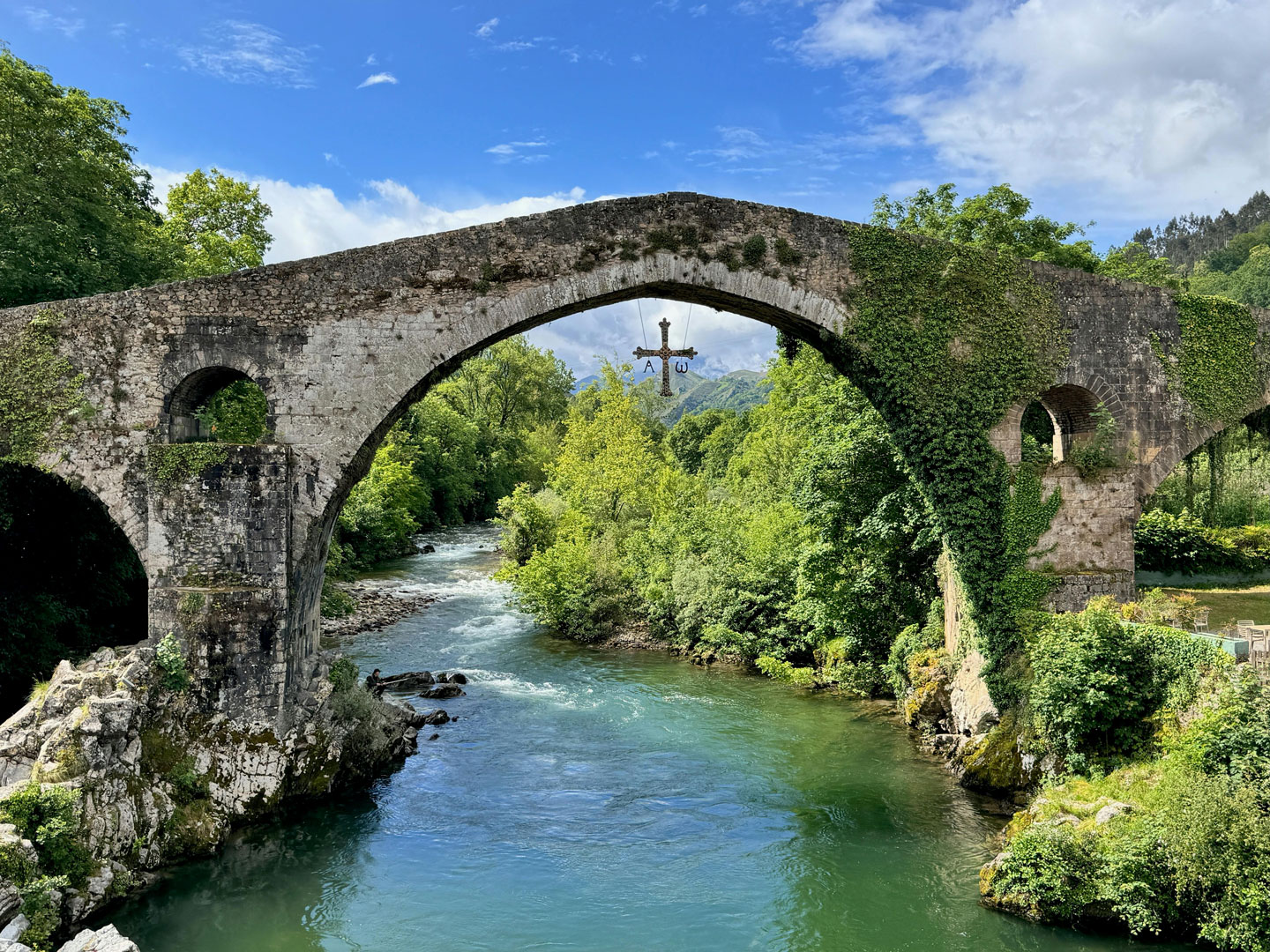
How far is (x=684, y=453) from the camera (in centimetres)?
4588

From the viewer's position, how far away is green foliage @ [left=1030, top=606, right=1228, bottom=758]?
9484 mm

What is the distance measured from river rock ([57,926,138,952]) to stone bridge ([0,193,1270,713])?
3498 mm

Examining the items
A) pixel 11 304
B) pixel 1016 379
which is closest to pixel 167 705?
pixel 11 304

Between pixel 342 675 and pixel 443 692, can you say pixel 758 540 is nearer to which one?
pixel 443 692

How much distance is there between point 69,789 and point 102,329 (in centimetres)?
527

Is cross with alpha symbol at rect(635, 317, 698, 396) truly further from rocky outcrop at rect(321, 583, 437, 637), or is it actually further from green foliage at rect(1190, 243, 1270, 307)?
green foliage at rect(1190, 243, 1270, 307)

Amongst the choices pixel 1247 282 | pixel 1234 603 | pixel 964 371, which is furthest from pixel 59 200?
pixel 1247 282

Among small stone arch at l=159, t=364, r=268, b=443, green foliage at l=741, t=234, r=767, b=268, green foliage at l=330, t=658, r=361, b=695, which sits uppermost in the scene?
green foliage at l=741, t=234, r=767, b=268

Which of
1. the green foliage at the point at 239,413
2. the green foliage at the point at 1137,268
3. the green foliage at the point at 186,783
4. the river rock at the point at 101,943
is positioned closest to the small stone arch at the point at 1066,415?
the green foliage at the point at 1137,268

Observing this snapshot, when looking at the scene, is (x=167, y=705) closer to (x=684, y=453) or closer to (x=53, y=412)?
(x=53, y=412)

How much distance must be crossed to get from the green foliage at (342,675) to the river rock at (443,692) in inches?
131

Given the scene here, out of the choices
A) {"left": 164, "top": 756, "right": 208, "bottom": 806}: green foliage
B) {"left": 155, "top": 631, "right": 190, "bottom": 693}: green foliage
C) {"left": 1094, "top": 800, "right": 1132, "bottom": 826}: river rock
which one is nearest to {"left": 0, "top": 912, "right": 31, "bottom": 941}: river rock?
{"left": 164, "top": 756, "right": 208, "bottom": 806}: green foliage

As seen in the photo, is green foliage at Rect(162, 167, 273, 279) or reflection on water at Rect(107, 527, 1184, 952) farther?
green foliage at Rect(162, 167, 273, 279)

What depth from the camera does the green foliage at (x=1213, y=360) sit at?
1231 centimetres
